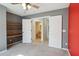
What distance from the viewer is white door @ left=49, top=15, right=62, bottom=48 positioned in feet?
16.2

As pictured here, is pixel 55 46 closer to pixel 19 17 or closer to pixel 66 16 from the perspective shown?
pixel 66 16

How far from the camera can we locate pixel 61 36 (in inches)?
193

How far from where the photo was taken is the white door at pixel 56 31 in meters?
4.93

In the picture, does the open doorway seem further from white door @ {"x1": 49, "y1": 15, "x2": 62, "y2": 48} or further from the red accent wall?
the red accent wall

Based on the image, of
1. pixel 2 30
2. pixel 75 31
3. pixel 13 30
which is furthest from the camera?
pixel 13 30

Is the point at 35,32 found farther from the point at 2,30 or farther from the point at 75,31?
the point at 75,31

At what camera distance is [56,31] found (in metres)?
5.08

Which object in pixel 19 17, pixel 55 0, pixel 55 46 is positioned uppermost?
pixel 19 17

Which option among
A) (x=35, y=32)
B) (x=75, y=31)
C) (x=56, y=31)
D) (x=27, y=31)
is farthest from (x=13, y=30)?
(x=75, y=31)

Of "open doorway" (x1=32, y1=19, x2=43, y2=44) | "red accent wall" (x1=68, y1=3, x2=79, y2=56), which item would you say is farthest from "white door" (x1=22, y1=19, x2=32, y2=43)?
"red accent wall" (x1=68, y1=3, x2=79, y2=56)

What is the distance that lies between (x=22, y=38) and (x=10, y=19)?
6.03 ft

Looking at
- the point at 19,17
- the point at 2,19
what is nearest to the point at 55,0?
the point at 2,19

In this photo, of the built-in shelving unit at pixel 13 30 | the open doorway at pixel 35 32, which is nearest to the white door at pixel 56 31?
the open doorway at pixel 35 32

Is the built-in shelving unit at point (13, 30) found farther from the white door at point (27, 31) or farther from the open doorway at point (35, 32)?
the open doorway at point (35, 32)
